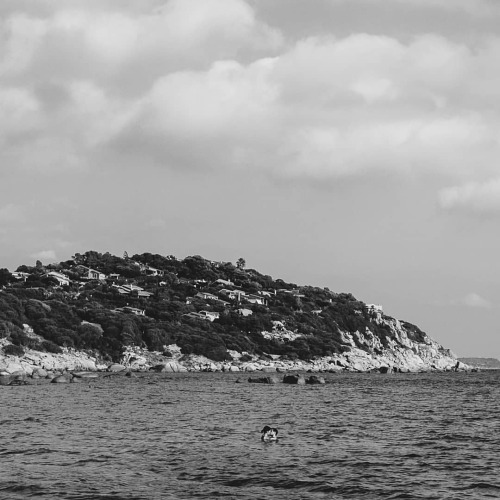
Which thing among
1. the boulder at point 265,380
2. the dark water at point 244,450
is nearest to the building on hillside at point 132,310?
the boulder at point 265,380

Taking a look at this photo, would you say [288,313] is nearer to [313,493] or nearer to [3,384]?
[3,384]

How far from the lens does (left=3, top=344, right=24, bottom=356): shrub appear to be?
104 metres

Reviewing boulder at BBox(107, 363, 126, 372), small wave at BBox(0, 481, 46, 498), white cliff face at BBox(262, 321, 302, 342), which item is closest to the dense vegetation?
white cliff face at BBox(262, 321, 302, 342)

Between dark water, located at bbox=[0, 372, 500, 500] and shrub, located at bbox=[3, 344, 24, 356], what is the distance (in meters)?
54.6

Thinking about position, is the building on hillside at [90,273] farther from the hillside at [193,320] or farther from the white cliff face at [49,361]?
the white cliff face at [49,361]

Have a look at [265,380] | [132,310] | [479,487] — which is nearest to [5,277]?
[132,310]

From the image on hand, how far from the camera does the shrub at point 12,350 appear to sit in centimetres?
10362

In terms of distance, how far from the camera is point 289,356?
13650 cm

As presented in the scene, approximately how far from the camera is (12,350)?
342 feet

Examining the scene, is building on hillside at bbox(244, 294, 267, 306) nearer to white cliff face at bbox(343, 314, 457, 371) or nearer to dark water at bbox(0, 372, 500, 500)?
white cliff face at bbox(343, 314, 457, 371)

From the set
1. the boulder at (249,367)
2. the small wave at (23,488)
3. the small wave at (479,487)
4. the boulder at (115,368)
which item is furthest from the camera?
the boulder at (249,367)

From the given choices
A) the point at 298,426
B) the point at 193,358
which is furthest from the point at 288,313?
the point at 298,426

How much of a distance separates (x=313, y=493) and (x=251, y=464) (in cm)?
512

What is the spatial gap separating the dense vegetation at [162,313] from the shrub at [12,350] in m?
0.28
